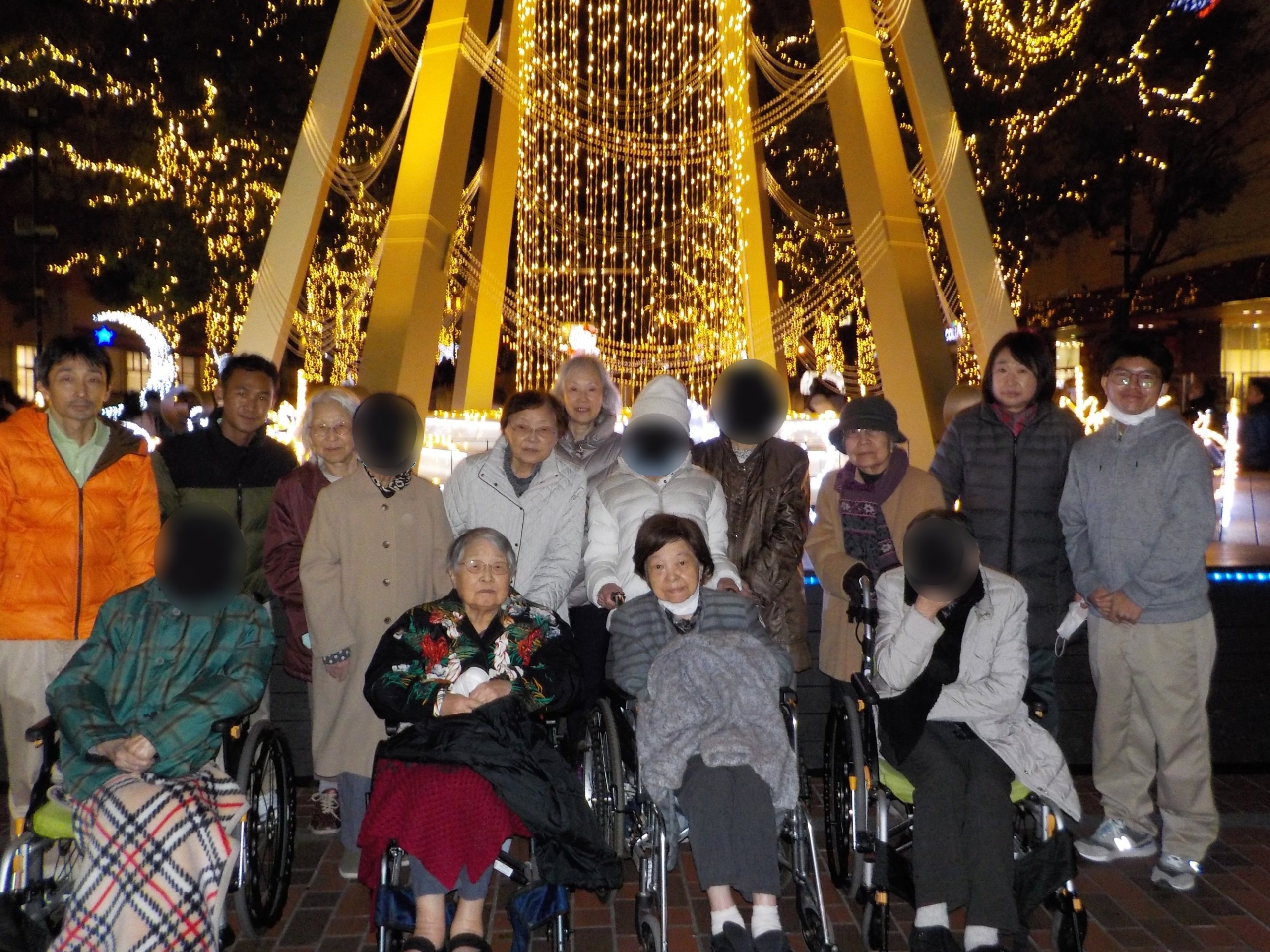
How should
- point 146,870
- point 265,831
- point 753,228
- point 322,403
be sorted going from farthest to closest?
point 753,228, point 322,403, point 265,831, point 146,870

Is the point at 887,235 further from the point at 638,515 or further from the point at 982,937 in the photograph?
the point at 982,937

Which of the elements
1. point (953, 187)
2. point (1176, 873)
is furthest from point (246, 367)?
point (953, 187)

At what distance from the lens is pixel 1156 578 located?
4.36 m

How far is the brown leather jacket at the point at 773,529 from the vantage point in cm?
462

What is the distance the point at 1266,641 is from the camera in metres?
5.40

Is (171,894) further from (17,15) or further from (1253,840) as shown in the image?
(17,15)

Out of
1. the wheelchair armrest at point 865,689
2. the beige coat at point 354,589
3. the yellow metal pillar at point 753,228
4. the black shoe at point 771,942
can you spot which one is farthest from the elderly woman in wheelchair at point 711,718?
the yellow metal pillar at point 753,228

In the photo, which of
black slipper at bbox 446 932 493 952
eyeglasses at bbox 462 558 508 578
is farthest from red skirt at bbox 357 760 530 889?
eyeglasses at bbox 462 558 508 578

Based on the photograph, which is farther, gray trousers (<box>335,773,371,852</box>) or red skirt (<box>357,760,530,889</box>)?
gray trousers (<box>335,773,371,852</box>)

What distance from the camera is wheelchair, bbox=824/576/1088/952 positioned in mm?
3525

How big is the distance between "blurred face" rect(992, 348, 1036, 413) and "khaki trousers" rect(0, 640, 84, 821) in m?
3.54

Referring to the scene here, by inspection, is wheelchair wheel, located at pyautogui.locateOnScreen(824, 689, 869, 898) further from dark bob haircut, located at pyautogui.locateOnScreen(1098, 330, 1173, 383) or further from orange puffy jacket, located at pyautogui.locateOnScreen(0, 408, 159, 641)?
orange puffy jacket, located at pyautogui.locateOnScreen(0, 408, 159, 641)

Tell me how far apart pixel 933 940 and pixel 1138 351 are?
2314 mm

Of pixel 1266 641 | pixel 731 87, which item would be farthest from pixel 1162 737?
pixel 731 87
